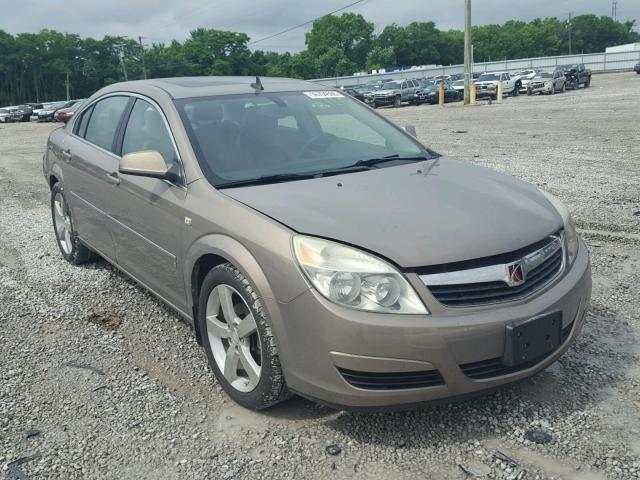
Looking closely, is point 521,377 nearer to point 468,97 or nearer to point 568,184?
point 568,184

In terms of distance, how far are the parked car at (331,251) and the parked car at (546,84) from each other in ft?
118

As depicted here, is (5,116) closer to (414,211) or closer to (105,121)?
(105,121)

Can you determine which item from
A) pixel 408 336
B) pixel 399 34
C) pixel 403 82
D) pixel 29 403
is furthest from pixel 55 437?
pixel 399 34

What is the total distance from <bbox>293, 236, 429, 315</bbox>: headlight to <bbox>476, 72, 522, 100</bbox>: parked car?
3665cm

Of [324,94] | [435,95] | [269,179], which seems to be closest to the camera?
[269,179]

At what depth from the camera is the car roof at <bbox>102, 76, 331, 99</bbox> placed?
164 inches

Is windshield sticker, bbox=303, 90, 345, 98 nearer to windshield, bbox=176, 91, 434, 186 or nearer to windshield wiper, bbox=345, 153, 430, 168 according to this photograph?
windshield, bbox=176, 91, 434, 186

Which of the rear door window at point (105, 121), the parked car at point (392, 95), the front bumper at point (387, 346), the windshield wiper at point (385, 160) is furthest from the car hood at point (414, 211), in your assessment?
the parked car at point (392, 95)

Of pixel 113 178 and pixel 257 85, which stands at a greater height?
pixel 257 85

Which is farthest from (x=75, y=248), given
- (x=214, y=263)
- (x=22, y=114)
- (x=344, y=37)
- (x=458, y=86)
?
(x=344, y=37)

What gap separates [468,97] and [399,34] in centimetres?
10276

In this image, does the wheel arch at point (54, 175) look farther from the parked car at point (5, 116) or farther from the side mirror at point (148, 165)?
the parked car at point (5, 116)

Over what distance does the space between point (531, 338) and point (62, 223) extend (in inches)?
178

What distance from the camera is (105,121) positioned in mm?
4867
